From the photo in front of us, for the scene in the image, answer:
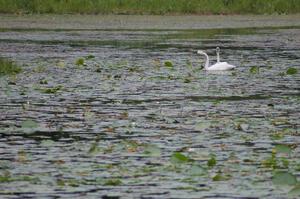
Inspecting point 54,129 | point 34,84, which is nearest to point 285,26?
point 34,84

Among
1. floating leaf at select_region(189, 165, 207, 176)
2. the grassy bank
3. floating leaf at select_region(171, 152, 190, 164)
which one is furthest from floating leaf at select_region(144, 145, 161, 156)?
the grassy bank

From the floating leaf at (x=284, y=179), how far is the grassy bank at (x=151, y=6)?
3618 centimetres

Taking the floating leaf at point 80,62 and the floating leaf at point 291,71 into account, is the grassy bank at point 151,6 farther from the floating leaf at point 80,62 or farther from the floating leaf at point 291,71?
the floating leaf at point 291,71

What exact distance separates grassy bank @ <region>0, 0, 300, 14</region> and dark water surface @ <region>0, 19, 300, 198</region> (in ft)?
59.6

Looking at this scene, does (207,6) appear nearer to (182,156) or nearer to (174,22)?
(174,22)

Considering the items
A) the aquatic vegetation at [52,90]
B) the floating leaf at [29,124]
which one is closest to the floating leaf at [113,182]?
the floating leaf at [29,124]

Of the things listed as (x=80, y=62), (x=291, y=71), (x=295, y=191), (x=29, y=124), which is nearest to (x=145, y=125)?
(x=29, y=124)

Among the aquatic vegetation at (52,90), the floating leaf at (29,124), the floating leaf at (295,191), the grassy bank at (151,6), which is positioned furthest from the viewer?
the grassy bank at (151,6)

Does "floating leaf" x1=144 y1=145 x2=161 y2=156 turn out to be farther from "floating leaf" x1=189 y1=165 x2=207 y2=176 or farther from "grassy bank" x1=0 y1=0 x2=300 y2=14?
"grassy bank" x1=0 y1=0 x2=300 y2=14

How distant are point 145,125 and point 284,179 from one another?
15.0 ft

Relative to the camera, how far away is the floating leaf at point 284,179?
10.8m

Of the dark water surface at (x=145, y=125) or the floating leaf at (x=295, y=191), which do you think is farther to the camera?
the dark water surface at (x=145, y=125)

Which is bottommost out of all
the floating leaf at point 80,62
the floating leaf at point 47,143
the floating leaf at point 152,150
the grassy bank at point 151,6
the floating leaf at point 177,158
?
the grassy bank at point 151,6

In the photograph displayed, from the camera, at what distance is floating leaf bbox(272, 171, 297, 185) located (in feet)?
35.5
